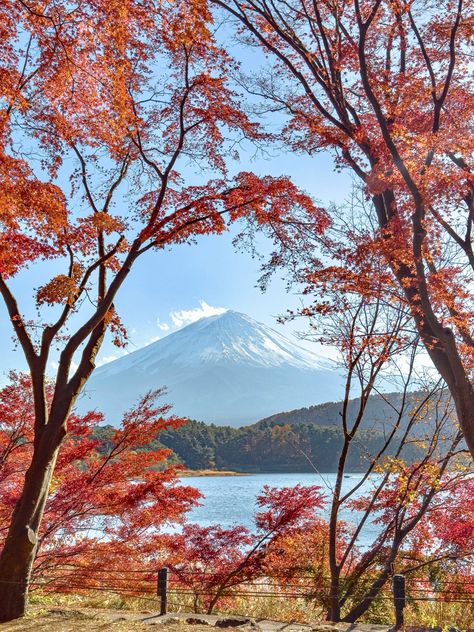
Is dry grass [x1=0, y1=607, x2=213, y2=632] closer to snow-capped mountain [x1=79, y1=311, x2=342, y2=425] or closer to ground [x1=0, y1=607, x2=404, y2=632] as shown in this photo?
ground [x1=0, y1=607, x2=404, y2=632]

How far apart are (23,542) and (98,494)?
1.80 meters

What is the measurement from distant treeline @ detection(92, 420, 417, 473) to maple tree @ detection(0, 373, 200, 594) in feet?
88.1

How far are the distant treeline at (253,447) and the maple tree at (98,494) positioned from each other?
26.9 meters

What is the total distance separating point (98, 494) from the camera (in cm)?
678

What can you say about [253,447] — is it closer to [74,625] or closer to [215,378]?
[74,625]

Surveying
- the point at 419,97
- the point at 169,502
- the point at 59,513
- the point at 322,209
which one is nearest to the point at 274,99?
the point at 322,209

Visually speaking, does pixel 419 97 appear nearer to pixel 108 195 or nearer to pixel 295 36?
pixel 295 36

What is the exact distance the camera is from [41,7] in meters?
5.39

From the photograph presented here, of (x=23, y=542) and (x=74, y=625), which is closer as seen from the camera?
(x=74, y=625)

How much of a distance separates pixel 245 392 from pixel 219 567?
132m

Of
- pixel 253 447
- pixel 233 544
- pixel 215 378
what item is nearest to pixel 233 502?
pixel 253 447

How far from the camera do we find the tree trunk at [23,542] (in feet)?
16.2

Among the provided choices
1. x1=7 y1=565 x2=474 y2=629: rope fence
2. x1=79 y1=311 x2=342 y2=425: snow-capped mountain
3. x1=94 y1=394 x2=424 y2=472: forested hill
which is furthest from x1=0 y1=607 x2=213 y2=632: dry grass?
x1=79 y1=311 x2=342 y2=425: snow-capped mountain

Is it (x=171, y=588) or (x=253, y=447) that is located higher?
(x=253, y=447)
